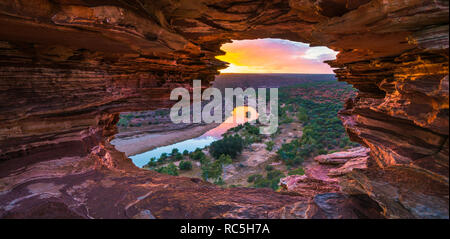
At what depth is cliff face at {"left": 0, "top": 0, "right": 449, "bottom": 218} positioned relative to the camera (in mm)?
3457

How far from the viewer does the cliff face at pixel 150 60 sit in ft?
11.3

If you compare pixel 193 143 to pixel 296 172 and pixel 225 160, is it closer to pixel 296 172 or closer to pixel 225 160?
pixel 225 160

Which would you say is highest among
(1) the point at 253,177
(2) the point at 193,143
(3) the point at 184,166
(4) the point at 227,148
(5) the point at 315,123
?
(5) the point at 315,123

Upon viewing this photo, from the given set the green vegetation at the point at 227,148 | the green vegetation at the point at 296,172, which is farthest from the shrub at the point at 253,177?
the green vegetation at the point at 227,148

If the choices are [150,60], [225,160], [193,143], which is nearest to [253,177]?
[225,160]

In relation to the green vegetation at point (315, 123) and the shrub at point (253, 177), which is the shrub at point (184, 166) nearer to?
the shrub at point (253, 177)

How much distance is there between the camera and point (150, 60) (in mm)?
8367

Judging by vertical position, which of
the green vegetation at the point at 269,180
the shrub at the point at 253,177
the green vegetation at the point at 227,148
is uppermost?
the green vegetation at the point at 227,148

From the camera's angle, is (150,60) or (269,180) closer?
(150,60)

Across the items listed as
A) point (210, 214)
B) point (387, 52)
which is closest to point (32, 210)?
point (210, 214)

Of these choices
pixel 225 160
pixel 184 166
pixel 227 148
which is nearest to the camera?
pixel 184 166

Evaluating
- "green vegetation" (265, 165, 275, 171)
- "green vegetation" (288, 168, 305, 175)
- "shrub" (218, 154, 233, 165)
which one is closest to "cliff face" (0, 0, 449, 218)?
"green vegetation" (288, 168, 305, 175)

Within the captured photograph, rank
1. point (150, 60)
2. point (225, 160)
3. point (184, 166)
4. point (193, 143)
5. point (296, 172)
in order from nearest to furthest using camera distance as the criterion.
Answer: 1. point (150, 60)
2. point (296, 172)
3. point (184, 166)
4. point (225, 160)
5. point (193, 143)

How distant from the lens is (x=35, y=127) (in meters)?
5.93
